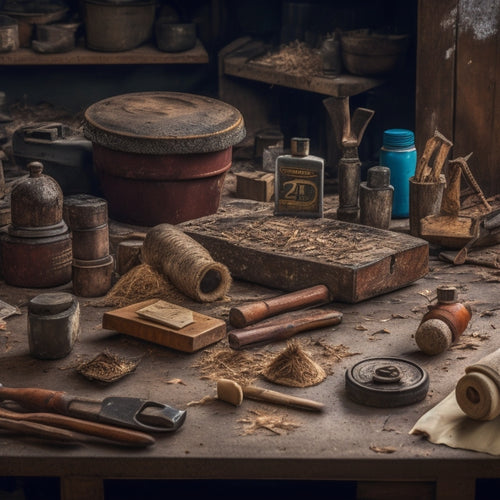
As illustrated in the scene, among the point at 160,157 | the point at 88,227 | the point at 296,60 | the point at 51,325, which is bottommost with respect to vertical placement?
the point at 51,325

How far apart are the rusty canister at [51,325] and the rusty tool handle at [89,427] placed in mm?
406

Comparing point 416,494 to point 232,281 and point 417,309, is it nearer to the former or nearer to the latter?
point 417,309

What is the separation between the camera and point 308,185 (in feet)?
13.1

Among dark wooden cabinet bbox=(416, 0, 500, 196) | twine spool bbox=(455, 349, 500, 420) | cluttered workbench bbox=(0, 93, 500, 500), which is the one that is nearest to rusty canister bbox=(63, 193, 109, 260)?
cluttered workbench bbox=(0, 93, 500, 500)

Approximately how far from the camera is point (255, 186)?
480cm

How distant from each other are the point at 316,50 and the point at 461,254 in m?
1.75

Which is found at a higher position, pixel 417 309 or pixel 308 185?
pixel 308 185

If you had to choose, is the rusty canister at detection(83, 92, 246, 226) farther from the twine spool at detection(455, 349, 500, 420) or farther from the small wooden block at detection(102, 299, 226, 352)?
the twine spool at detection(455, 349, 500, 420)

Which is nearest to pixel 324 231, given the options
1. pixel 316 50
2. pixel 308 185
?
pixel 308 185

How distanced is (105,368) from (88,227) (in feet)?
2.47

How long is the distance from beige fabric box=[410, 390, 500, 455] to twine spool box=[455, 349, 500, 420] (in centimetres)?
3

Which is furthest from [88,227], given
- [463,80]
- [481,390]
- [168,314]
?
[463,80]

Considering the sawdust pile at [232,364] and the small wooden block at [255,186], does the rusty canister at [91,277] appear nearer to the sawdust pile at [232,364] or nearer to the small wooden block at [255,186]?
the sawdust pile at [232,364]

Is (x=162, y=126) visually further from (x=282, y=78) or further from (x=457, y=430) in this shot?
(x=457, y=430)
